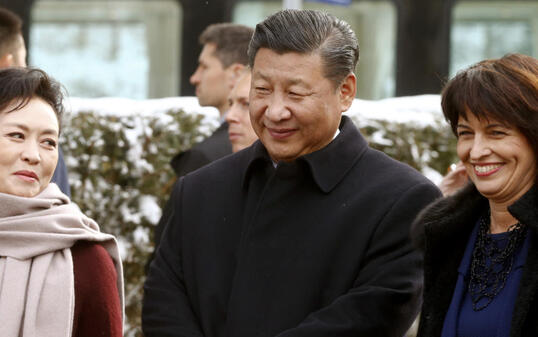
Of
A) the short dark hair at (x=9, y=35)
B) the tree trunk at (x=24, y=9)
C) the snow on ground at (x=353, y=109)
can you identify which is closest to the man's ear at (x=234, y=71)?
the snow on ground at (x=353, y=109)

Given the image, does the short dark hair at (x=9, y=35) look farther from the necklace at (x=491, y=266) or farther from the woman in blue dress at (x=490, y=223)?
the necklace at (x=491, y=266)

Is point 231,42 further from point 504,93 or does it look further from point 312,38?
point 504,93

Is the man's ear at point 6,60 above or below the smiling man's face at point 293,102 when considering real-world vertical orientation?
below

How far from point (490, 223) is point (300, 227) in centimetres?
64

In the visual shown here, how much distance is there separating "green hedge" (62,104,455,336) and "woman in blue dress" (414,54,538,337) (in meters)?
3.36

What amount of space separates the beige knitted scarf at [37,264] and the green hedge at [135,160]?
3314mm

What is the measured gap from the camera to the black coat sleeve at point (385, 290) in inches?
124

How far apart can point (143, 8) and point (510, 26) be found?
3.95 meters

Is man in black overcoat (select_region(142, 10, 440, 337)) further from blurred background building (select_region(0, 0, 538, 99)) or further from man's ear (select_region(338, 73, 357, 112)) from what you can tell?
blurred background building (select_region(0, 0, 538, 99))

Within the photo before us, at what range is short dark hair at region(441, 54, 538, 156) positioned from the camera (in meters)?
3.17

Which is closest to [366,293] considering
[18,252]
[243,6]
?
[18,252]

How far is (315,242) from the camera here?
3.31 metres

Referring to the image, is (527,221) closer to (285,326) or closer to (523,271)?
A: (523,271)

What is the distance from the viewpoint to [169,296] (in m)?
3.43
